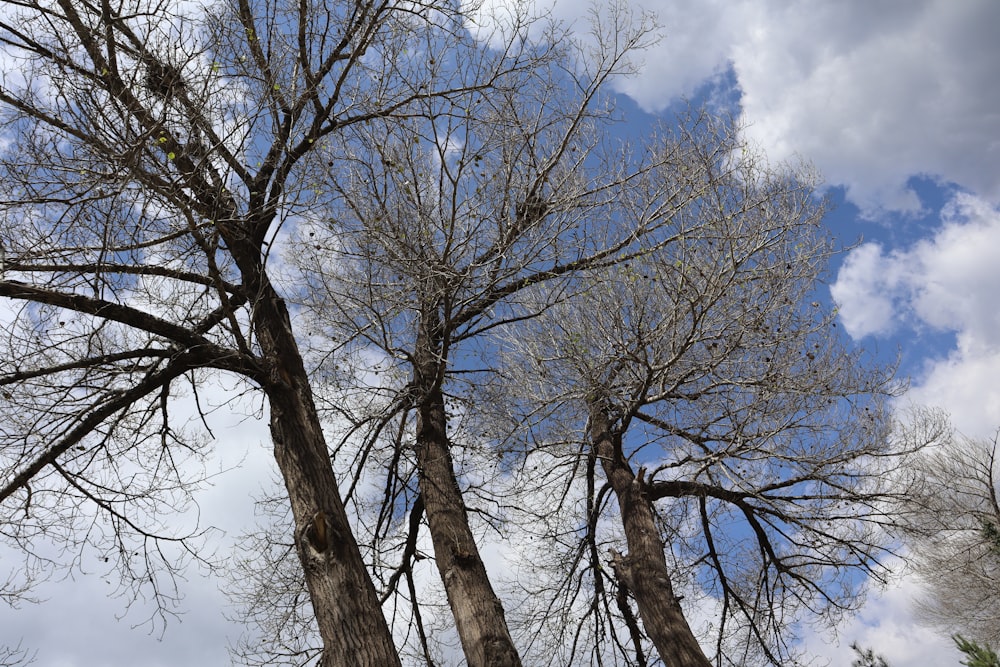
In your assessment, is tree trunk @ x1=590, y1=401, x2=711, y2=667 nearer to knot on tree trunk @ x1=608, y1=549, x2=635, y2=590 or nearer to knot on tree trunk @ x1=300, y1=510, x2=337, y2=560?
knot on tree trunk @ x1=608, y1=549, x2=635, y2=590

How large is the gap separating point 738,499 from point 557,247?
3355 mm

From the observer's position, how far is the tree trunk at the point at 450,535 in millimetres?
4629

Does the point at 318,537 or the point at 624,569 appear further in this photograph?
the point at 624,569

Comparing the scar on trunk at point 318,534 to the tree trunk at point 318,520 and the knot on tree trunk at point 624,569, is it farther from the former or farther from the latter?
the knot on tree trunk at point 624,569

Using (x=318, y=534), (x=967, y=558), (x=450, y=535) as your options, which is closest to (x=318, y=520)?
(x=318, y=534)

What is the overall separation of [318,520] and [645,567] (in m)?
3.05

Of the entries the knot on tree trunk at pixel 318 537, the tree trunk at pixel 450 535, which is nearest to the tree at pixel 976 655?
the tree trunk at pixel 450 535

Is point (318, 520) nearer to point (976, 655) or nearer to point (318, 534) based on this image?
point (318, 534)

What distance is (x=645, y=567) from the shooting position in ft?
19.5

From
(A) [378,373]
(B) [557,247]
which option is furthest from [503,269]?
(A) [378,373]

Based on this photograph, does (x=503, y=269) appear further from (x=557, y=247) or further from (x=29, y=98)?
(x=29, y=98)

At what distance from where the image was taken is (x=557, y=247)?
17.9 feet

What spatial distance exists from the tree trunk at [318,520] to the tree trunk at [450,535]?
0.95m

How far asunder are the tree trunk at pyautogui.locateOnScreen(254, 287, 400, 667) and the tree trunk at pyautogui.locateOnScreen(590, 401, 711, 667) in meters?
2.54
